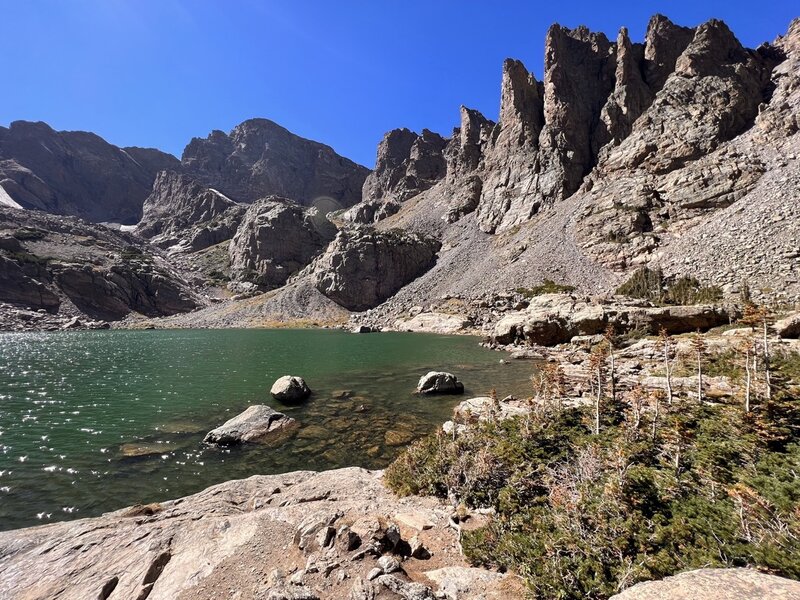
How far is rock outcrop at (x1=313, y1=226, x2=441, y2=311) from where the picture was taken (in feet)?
482

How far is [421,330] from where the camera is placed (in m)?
100

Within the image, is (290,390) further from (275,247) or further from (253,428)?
(275,247)

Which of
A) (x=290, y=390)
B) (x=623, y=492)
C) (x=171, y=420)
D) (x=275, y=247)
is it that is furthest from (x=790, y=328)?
(x=275, y=247)

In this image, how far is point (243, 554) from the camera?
29.0 feet

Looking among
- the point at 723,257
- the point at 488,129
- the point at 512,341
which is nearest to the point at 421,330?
the point at 512,341

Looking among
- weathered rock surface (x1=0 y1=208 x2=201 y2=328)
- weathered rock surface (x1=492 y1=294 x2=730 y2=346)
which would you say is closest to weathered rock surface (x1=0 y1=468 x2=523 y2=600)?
weathered rock surface (x1=492 y1=294 x2=730 y2=346)

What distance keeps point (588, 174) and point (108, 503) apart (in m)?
149

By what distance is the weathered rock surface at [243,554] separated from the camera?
715 cm

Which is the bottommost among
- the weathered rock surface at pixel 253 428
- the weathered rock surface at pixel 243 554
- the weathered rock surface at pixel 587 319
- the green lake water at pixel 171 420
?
the green lake water at pixel 171 420

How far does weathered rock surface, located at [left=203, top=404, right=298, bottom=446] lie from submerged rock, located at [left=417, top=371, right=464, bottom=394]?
11.8m

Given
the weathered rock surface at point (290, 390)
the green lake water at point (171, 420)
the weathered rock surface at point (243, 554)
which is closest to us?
the weathered rock surface at point (243, 554)

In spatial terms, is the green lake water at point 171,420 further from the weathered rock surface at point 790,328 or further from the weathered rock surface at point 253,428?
the weathered rock surface at point 790,328

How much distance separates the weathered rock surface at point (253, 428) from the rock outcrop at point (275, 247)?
16697cm

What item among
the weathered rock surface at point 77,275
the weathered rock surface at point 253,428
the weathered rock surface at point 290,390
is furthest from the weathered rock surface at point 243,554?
the weathered rock surface at point 77,275
